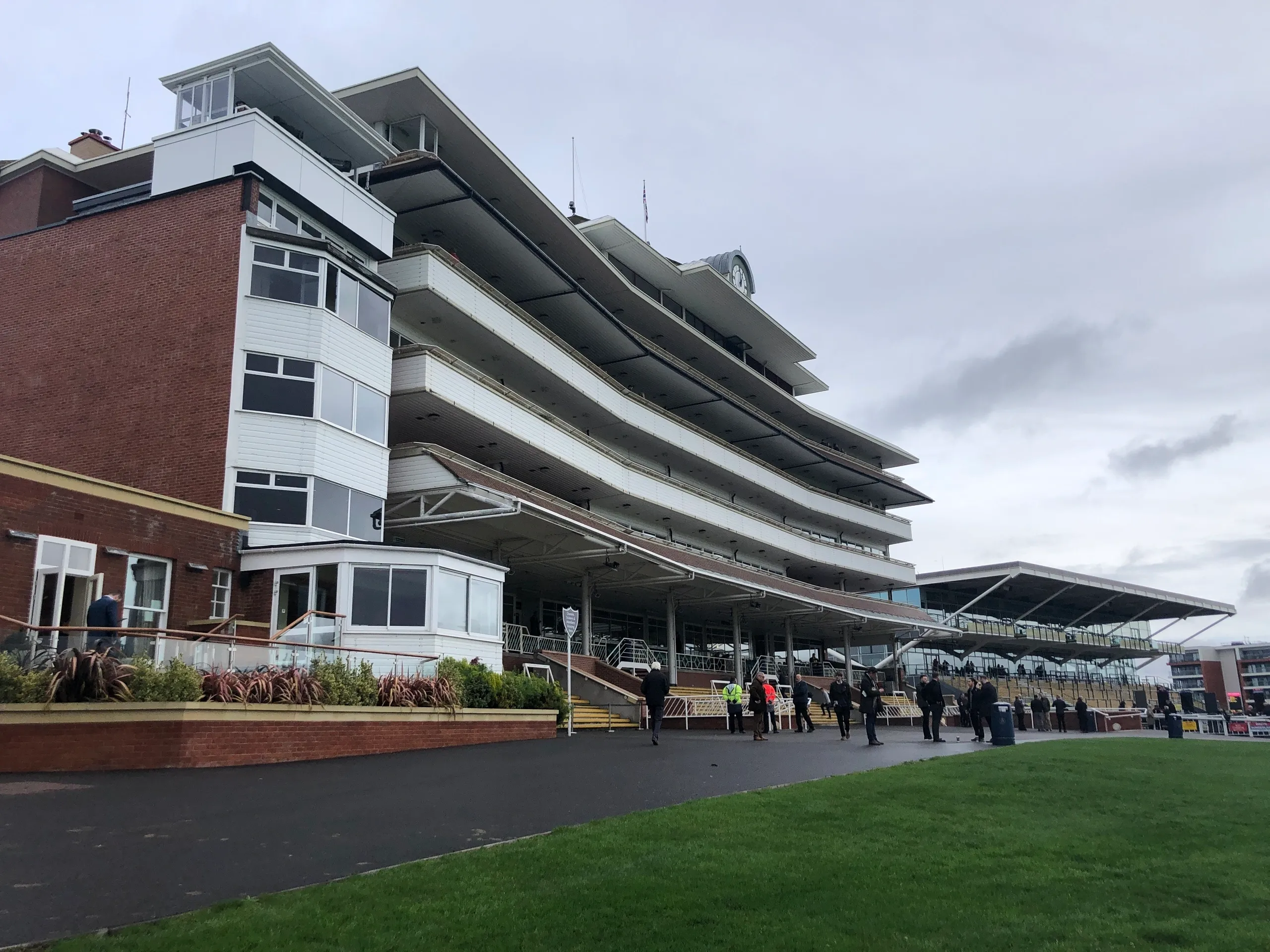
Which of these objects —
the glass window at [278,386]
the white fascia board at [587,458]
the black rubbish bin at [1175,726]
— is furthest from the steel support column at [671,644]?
the glass window at [278,386]

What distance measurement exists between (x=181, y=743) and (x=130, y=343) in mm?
14006

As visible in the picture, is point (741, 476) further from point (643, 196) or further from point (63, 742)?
point (63, 742)

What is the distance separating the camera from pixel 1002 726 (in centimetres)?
2328

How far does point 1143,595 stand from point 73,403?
73723 mm

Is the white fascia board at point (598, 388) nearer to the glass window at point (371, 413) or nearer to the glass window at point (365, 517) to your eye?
the glass window at point (371, 413)

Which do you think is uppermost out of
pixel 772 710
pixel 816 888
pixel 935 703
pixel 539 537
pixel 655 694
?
pixel 539 537

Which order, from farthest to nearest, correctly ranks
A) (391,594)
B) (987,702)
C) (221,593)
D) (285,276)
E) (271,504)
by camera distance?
(987,702)
(285,276)
(271,504)
(221,593)
(391,594)

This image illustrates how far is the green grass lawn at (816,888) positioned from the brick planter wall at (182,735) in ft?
23.4

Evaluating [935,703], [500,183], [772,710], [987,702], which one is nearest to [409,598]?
[935,703]

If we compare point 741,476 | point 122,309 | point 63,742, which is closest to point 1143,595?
point 741,476

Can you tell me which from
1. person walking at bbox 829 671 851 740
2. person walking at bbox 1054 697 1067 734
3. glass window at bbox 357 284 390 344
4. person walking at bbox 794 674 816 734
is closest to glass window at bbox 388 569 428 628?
glass window at bbox 357 284 390 344

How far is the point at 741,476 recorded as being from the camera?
51844mm

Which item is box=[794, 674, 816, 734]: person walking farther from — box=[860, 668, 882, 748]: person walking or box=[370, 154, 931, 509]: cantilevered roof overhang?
box=[370, 154, 931, 509]: cantilevered roof overhang

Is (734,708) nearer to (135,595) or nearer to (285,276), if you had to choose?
(135,595)
